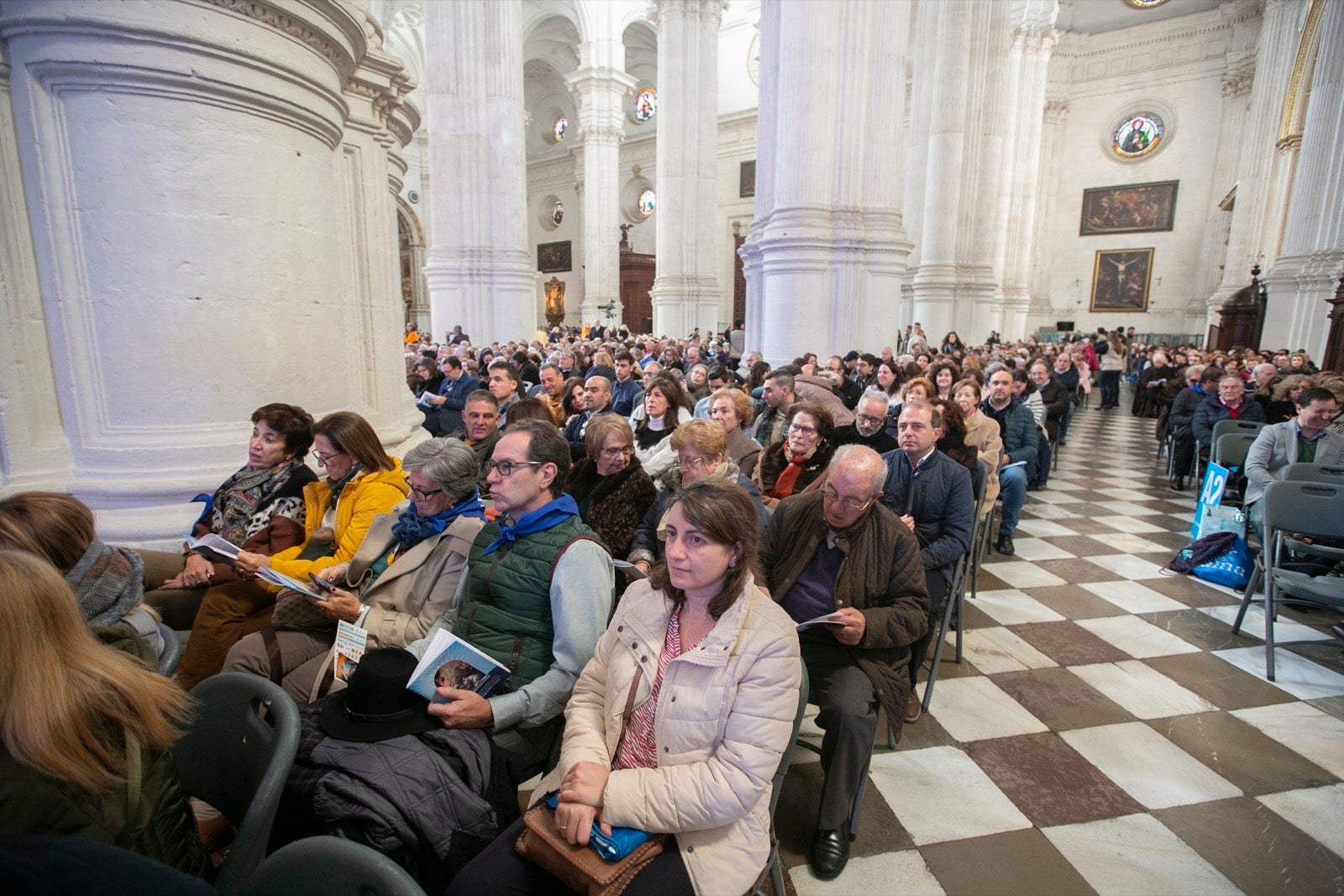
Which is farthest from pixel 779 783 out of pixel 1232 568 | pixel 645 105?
pixel 645 105

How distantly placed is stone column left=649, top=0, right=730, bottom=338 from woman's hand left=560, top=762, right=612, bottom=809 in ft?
49.2

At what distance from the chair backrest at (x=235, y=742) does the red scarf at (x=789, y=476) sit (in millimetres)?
2714

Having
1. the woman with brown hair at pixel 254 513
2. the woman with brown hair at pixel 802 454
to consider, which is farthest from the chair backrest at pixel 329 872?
the woman with brown hair at pixel 802 454

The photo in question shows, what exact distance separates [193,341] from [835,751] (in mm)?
3074

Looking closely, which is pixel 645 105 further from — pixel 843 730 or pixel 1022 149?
pixel 843 730

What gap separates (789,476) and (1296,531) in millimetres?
2760

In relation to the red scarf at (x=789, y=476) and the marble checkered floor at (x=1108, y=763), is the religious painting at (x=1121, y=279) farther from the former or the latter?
the red scarf at (x=789, y=476)

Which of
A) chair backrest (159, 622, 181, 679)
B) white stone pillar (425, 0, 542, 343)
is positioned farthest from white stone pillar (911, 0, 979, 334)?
chair backrest (159, 622, 181, 679)

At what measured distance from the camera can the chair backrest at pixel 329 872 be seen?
1.04 meters

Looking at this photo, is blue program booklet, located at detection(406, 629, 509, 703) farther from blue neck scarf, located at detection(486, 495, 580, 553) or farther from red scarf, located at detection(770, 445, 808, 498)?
red scarf, located at detection(770, 445, 808, 498)

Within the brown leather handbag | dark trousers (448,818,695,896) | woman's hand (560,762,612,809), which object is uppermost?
woman's hand (560,762,612,809)

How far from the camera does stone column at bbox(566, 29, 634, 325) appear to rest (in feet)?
67.9

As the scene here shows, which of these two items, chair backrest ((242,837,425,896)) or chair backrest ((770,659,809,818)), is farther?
chair backrest ((770,659,809,818))

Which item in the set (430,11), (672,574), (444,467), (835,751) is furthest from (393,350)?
(430,11)
